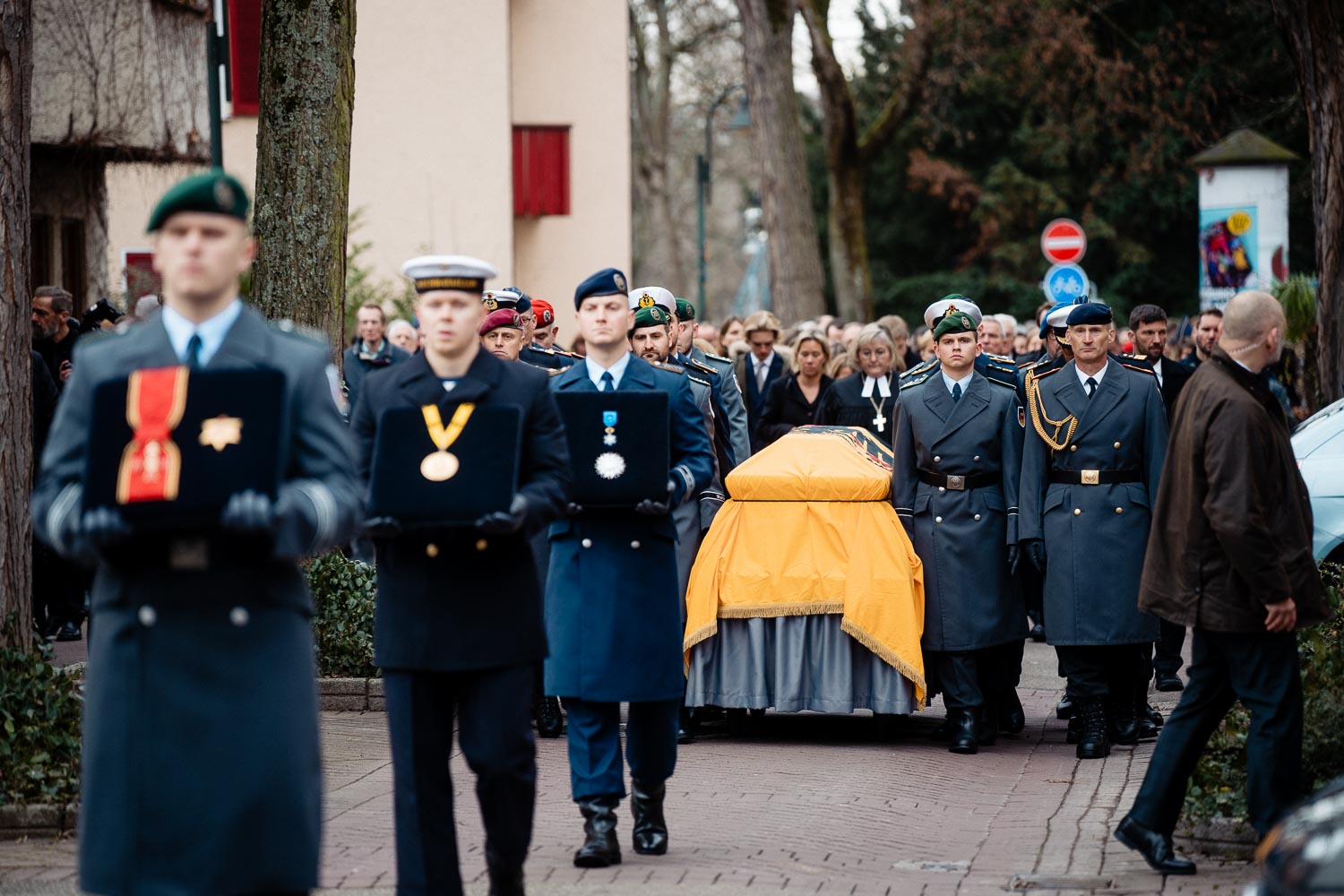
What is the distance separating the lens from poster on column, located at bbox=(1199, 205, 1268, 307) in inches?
824

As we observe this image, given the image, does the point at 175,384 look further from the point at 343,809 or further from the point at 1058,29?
the point at 1058,29

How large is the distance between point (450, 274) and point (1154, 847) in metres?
3.24

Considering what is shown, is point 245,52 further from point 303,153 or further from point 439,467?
point 439,467

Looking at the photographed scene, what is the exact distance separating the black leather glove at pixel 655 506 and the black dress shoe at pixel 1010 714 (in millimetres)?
3854

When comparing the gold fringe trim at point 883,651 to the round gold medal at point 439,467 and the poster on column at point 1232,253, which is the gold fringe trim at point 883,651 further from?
the poster on column at point 1232,253

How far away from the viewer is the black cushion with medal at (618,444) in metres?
7.12

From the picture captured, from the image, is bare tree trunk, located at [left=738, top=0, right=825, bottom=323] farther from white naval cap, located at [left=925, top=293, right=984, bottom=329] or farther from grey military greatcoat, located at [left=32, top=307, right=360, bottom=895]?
grey military greatcoat, located at [left=32, top=307, right=360, bottom=895]

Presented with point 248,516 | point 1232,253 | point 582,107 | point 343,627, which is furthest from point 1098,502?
point 582,107

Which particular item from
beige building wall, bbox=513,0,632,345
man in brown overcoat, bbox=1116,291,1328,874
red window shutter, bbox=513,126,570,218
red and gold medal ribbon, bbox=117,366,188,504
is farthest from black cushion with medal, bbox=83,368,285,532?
beige building wall, bbox=513,0,632,345

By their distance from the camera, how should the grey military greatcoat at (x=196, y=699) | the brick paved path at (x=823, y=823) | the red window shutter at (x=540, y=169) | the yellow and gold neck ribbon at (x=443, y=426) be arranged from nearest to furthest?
the grey military greatcoat at (x=196, y=699), the yellow and gold neck ribbon at (x=443, y=426), the brick paved path at (x=823, y=823), the red window shutter at (x=540, y=169)

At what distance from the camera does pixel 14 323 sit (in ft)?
28.8

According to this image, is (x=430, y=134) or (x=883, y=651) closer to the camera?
(x=883, y=651)

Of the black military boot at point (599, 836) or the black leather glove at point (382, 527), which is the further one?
the black military boot at point (599, 836)

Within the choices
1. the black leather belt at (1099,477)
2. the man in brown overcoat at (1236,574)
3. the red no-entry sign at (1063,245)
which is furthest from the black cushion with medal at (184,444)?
the red no-entry sign at (1063,245)
